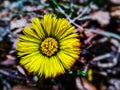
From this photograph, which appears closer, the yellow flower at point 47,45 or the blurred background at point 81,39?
the yellow flower at point 47,45

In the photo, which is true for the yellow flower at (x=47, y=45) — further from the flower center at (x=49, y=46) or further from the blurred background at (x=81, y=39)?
the blurred background at (x=81, y=39)

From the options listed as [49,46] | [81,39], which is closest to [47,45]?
[49,46]

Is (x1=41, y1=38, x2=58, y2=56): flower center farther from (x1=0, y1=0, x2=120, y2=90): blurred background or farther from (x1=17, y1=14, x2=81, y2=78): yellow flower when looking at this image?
(x1=0, y1=0, x2=120, y2=90): blurred background

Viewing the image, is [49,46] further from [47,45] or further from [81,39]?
[81,39]

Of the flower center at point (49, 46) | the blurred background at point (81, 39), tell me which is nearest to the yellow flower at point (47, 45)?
the flower center at point (49, 46)

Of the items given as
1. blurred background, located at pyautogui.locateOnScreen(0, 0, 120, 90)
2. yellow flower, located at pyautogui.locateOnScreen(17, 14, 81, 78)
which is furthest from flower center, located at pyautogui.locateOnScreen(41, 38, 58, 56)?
blurred background, located at pyautogui.locateOnScreen(0, 0, 120, 90)

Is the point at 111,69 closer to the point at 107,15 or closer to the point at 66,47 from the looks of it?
the point at 107,15
